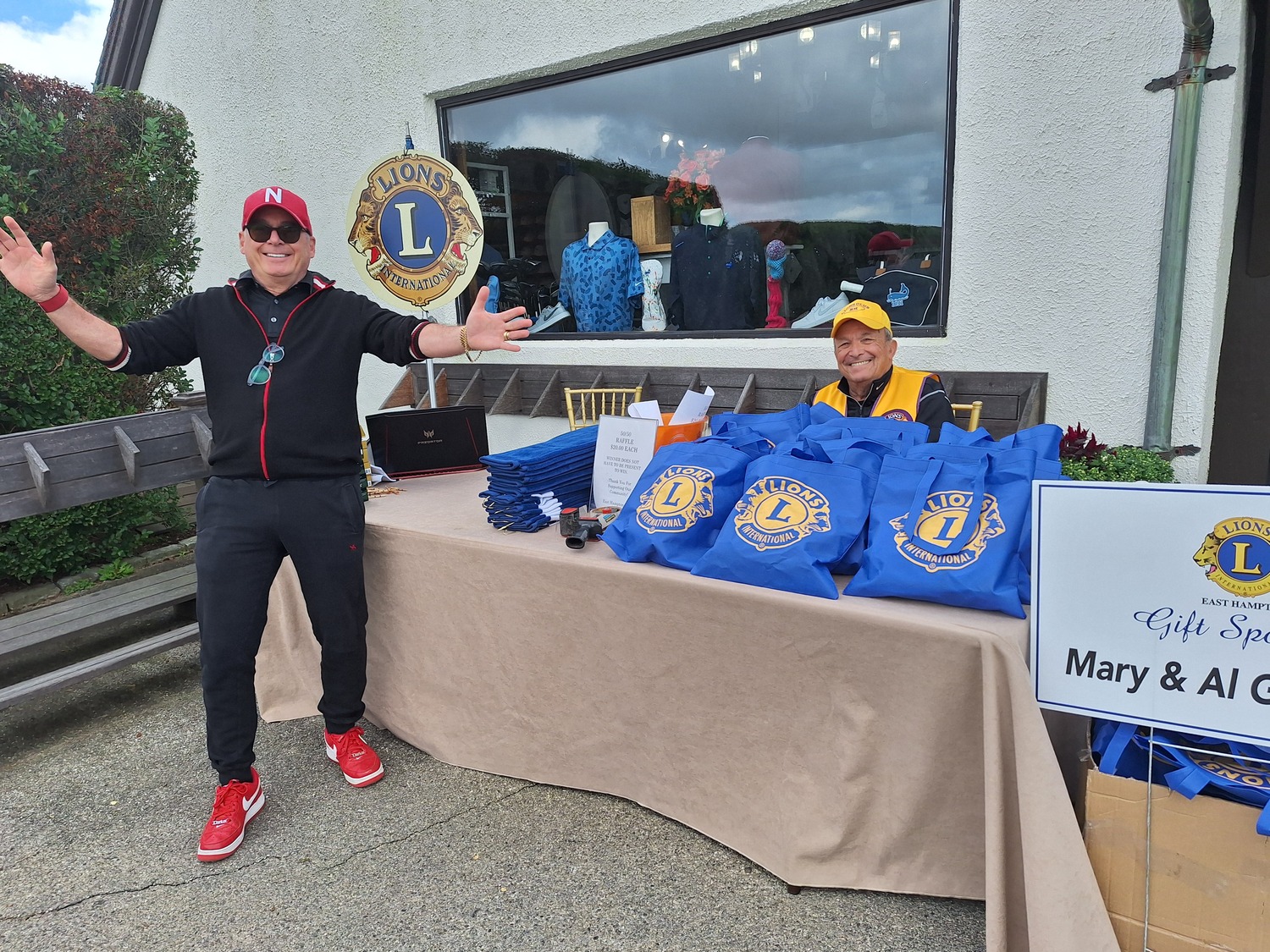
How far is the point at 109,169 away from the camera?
15.5 ft

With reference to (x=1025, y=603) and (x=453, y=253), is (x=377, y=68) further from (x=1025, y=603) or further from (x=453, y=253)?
(x=1025, y=603)

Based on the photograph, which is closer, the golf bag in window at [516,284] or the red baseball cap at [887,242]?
the red baseball cap at [887,242]

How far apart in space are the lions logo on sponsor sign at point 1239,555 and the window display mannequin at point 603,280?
13.0 feet

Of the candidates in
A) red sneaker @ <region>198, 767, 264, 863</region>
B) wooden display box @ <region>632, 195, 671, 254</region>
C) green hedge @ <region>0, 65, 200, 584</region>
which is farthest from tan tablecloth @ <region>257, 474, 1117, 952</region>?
green hedge @ <region>0, 65, 200, 584</region>

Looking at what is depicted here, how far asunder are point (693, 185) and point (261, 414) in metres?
3.31

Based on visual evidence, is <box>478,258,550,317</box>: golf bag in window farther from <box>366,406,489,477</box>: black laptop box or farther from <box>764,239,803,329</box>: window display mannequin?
<box>366,406,489,477</box>: black laptop box

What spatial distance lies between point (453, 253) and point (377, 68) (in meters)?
3.00

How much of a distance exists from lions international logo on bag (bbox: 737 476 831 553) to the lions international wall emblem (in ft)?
6.25

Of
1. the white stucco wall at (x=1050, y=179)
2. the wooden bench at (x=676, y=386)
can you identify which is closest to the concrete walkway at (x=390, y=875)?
the wooden bench at (x=676, y=386)

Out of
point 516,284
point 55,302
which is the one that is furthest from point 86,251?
point 55,302

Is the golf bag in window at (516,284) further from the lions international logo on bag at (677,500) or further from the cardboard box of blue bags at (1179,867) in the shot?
the cardboard box of blue bags at (1179,867)

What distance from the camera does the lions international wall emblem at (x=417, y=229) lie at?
3.35 metres

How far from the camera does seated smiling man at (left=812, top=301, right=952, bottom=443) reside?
289cm

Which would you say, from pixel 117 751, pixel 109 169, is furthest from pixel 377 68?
pixel 117 751
